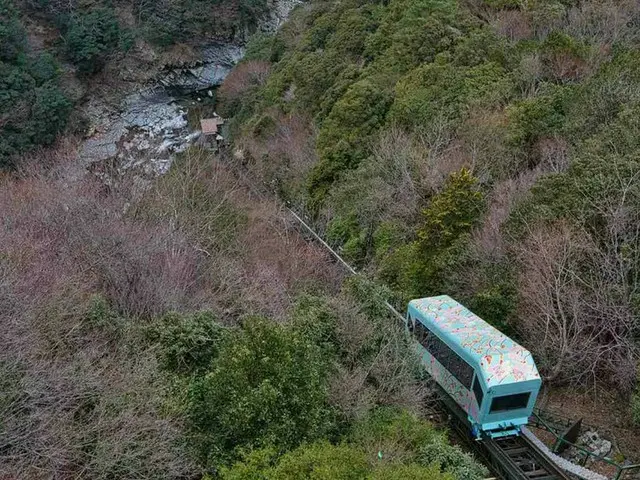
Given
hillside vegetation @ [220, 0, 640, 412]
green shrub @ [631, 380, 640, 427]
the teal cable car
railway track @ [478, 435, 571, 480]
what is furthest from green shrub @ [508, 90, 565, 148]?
railway track @ [478, 435, 571, 480]

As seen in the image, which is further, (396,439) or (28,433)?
(396,439)

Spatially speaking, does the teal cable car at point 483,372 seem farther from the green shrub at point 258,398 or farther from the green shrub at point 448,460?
the green shrub at point 258,398

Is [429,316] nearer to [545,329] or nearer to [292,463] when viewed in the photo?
[545,329]

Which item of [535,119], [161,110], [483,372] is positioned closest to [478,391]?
[483,372]

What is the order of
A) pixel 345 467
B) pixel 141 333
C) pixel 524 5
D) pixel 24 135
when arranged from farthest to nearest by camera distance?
pixel 24 135 → pixel 524 5 → pixel 141 333 → pixel 345 467

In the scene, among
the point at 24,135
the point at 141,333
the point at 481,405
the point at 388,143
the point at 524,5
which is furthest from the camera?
Answer: the point at 24,135

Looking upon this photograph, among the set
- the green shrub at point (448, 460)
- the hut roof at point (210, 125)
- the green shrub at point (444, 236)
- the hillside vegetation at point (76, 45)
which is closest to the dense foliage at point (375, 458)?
the green shrub at point (448, 460)

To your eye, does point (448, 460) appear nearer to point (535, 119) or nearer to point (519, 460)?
point (519, 460)

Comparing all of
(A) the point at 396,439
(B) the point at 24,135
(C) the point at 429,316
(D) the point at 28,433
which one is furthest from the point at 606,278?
(B) the point at 24,135
